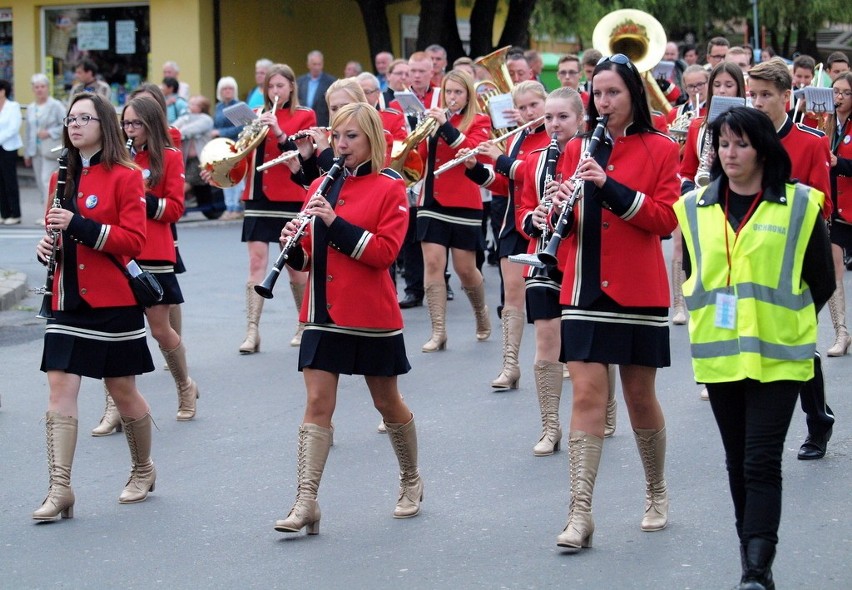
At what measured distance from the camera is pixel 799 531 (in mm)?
5441

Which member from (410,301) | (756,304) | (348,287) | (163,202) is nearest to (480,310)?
(410,301)

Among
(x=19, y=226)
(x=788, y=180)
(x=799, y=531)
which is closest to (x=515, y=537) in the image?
(x=799, y=531)

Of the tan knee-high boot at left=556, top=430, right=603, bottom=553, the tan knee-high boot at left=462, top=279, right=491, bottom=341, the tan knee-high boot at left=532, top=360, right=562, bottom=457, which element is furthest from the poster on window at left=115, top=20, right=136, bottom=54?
the tan knee-high boot at left=556, top=430, right=603, bottom=553

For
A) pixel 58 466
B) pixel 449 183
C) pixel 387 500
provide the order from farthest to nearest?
pixel 449 183 < pixel 387 500 < pixel 58 466

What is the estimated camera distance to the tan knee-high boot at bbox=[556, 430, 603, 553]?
5215mm

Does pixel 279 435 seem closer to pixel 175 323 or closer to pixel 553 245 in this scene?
pixel 175 323

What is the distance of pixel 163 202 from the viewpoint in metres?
7.52

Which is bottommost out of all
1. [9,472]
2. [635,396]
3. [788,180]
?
[9,472]

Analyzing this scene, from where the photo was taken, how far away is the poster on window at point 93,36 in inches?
936

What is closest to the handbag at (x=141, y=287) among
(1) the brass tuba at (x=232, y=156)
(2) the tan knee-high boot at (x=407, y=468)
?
(2) the tan knee-high boot at (x=407, y=468)

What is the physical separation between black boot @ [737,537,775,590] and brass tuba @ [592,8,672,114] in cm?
899

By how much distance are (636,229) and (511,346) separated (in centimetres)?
306

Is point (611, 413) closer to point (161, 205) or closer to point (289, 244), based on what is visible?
point (289, 244)

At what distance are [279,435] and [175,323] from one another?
1.30 metres
